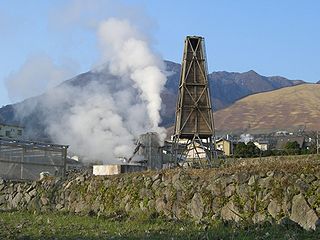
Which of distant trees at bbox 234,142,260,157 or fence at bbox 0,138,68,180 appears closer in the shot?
fence at bbox 0,138,68,180

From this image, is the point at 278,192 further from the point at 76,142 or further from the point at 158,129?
the point at 76,142

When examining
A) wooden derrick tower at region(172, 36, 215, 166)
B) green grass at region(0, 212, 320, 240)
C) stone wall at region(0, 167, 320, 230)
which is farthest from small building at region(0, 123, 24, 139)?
green grass at region(0, 212, 320, 240)

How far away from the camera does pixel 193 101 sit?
49344mm

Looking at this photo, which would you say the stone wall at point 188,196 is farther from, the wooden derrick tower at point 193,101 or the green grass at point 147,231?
the wooden derrick tower at point 193,101

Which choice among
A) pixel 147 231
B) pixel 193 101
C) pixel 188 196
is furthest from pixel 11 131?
pixel 147 231

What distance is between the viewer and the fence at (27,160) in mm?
34656

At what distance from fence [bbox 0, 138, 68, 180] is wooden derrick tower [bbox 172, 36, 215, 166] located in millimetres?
14681

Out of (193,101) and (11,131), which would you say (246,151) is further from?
(11,131)

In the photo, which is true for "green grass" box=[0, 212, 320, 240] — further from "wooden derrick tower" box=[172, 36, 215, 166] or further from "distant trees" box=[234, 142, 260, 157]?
"distant trees" box=[234, 142, 260, 157]

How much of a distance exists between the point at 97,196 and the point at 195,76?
2688cm

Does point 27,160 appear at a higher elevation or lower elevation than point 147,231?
higher

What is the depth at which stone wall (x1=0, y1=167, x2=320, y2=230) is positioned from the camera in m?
16.0

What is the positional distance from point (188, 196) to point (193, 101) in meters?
29.9

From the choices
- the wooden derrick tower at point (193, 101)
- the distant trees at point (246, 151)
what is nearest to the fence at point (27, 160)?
the wooden derrick tower at point (193, 101)
